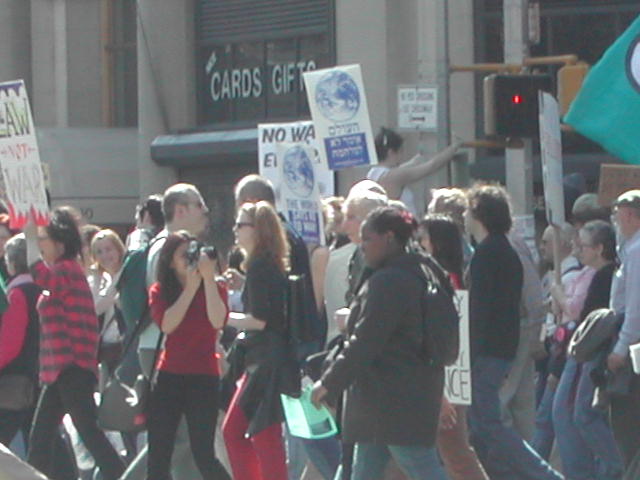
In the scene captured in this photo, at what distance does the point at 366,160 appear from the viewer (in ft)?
41.9

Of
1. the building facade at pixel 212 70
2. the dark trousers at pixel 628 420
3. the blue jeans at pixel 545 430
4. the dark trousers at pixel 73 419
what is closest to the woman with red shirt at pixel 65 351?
the dark trousers at pixel 73 419

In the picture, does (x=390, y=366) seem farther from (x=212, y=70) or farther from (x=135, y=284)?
(x=212, y=70)

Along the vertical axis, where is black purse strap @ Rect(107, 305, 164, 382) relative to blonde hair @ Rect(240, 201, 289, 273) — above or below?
below

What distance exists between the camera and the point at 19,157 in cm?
1209

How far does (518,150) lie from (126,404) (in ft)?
17.7

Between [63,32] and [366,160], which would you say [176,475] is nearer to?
[366,160]

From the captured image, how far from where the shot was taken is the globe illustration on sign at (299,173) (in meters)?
12.0

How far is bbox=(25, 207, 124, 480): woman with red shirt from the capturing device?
10.4m

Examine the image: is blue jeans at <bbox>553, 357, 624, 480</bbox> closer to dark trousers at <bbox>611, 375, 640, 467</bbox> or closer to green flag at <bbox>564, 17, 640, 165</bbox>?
dark trousers at <bbox>611, 375, 640, 467</bbox>

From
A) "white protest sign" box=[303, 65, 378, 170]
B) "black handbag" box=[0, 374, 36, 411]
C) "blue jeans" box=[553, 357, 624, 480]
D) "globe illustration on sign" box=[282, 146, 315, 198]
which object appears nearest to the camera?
"blue jeans" box=[553, 357, 624, 480]

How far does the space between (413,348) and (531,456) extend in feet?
6.58

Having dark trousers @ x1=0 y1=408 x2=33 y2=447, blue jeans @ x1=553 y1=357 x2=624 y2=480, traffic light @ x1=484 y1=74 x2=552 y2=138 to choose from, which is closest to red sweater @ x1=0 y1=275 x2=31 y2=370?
dark trousers @ x1=0 y1=408 x2=33 y2=447

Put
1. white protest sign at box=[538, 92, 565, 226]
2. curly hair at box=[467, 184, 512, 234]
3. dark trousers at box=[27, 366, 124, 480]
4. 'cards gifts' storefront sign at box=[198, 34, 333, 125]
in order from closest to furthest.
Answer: curly hair at box=[467, 184, 512, 234], dark trousers at box=[27, 366, 124, 480], white protest sign at box=[538, 92, 565, 226], 'cards gifts' storefront sign at box=[198, 34, 333, 125]

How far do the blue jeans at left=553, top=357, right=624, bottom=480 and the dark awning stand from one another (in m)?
11.4
